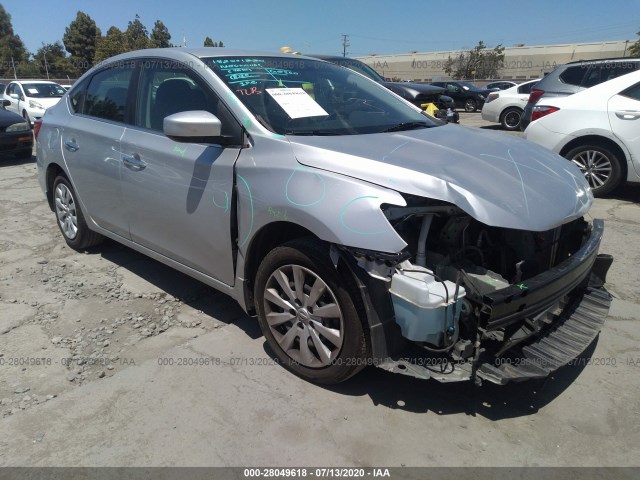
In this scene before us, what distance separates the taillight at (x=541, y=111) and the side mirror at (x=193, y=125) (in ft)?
17.2

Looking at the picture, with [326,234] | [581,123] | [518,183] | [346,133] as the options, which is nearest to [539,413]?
[518,183]

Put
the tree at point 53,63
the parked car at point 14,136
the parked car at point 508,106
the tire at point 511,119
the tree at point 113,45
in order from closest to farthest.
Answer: the parked car at point 14,136 < the parked car at point 508,106 < the tire at point 511,119 < the tree at point 113,45 < the tree at point 53,63

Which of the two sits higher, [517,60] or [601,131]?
[517,60]

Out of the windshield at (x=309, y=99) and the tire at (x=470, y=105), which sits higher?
the windshield at (x=309, y=99)

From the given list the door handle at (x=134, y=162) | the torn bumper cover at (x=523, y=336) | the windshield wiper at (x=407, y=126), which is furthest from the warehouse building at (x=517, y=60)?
the torn bumper cover at (x=523, y=336)

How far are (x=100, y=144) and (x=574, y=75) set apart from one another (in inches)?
305

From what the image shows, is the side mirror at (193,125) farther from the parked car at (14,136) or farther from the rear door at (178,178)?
the parked car at (14,136)

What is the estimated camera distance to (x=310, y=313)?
2.49 metres

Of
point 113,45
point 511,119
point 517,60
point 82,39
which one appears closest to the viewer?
point 511,119

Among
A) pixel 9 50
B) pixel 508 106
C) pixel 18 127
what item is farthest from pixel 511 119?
pixel 9 50

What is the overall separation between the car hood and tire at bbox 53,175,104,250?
9.09 feet

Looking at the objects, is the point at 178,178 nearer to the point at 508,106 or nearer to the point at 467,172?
the point at 467,172

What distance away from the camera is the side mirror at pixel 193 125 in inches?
100

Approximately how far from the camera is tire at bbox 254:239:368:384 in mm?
2312
